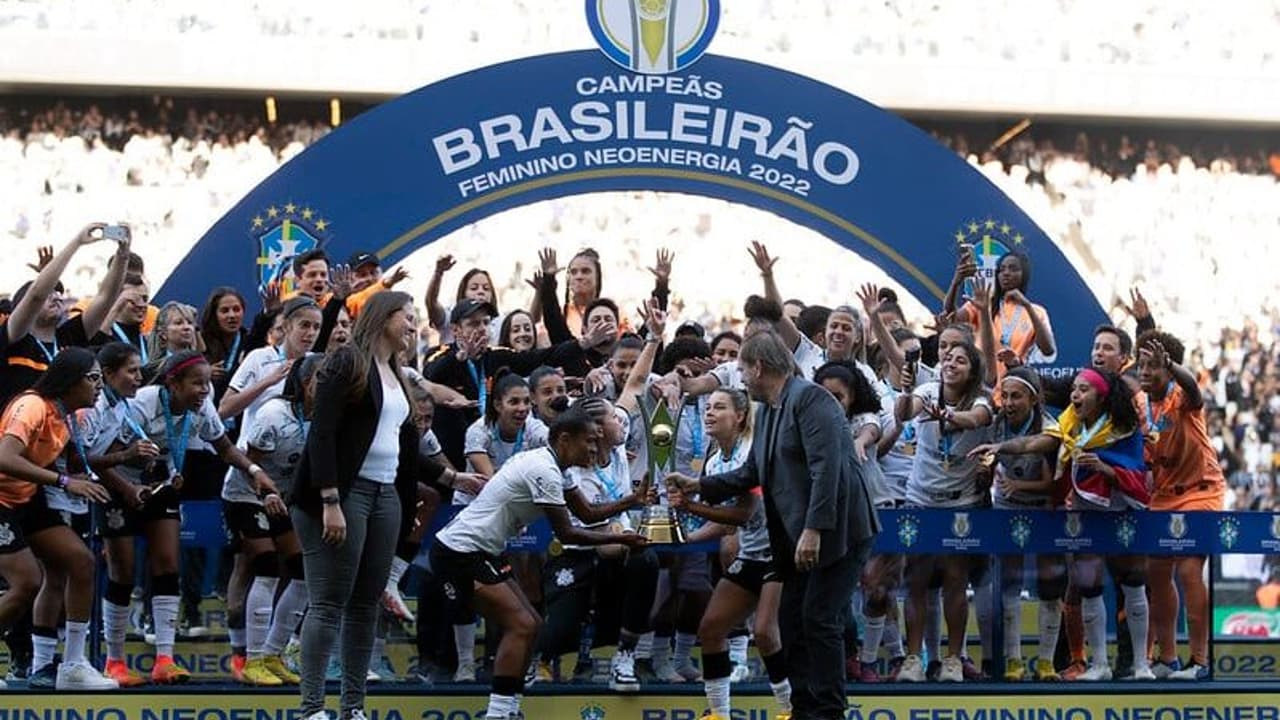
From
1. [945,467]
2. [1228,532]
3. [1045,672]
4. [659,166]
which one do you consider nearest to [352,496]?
[945,467]

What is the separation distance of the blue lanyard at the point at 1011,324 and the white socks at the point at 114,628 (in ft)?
18.1

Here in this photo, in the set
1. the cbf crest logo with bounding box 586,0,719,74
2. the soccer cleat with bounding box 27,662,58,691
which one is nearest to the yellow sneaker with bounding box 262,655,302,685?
the soccer cleat with bounding box 27,662,58,691

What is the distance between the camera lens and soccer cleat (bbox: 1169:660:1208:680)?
10164 mm

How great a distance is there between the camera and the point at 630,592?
971 cm

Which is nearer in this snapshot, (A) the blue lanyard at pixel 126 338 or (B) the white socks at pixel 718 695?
(B) the white socks at pixel 718 695

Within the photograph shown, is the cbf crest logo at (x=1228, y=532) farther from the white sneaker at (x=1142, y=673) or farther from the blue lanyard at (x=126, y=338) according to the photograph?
the blue lanyard at (x=126, y=338)

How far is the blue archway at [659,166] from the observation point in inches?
485

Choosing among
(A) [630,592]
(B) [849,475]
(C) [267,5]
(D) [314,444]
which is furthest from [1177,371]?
(C) [267,5]

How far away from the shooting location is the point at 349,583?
8.41m

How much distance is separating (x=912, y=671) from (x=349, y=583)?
308 cm

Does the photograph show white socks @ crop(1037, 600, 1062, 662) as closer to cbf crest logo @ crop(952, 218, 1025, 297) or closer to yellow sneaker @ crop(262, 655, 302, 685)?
cbf crest logo @ crop(952, 218, 1025, 297)

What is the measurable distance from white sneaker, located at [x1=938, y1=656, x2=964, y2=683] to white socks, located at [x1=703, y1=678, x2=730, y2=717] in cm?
137

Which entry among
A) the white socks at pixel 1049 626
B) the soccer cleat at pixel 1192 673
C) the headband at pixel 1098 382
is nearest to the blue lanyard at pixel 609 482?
the white socks at pixel 1049 626

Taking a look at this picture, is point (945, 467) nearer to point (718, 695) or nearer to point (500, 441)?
point (718, 695)
